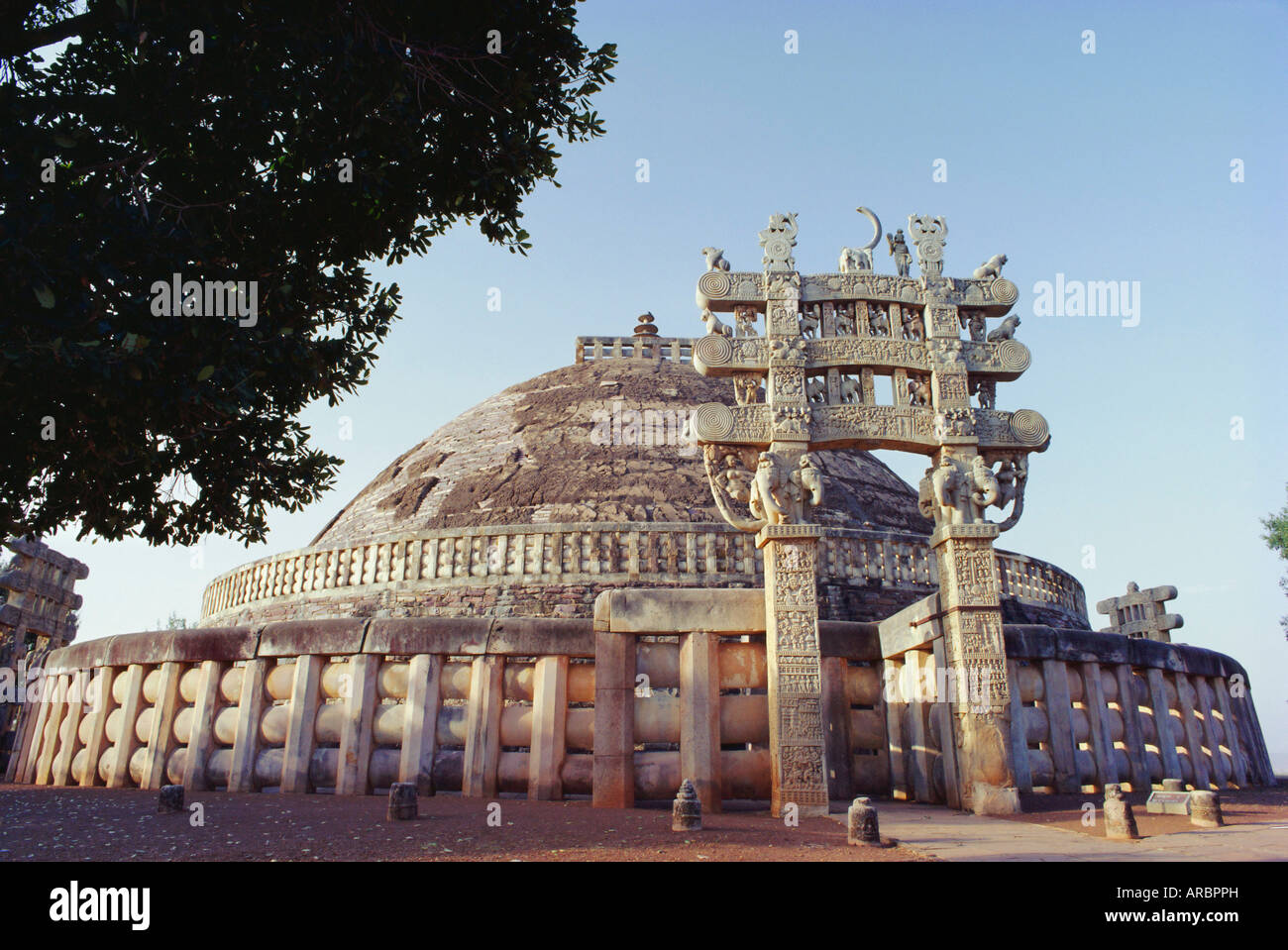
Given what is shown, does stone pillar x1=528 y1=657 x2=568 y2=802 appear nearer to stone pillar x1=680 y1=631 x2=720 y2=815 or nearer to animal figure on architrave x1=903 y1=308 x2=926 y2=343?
stone pillar x1=680 y1=631 x2=720 y2=815

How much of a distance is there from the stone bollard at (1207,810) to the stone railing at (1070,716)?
169 cm

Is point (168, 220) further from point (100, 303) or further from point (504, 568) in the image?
point (504, 568)

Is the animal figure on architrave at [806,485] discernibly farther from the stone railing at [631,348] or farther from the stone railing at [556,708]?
the stone railing at [631,348]

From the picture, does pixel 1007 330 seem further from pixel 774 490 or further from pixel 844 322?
pixel 774 490

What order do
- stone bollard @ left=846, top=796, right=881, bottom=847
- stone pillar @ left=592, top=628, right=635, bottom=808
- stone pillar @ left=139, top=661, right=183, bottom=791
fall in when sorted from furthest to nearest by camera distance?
stone pillar @ left=139, top=661, right=183, bottom=791, stone pillar @ left=592, top=628, right=635, bottom=808, stone bollard @ left=846, top=796, right=881, bottom=847

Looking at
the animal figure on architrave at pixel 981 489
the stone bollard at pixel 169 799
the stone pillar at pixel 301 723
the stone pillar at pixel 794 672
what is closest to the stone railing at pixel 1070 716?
the animal figure on architrave at pixel 981 489

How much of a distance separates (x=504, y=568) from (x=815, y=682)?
27.0 ft

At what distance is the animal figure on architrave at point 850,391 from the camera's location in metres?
8.99

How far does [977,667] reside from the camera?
25.7ft

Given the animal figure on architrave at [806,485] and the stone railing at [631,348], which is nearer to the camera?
the animal figure on architrave at [806,485]

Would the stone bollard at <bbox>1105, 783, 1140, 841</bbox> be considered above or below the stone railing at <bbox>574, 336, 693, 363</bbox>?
below

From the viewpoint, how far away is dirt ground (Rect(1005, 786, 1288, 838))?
20.5 feet

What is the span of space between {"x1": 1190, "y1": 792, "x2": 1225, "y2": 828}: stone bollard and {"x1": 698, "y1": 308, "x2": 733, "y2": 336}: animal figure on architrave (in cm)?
586

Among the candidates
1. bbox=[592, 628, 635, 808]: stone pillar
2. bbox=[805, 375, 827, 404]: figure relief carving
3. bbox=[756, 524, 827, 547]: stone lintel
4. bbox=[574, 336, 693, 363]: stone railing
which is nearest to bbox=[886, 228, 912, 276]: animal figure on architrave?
bbox=[805, 375, 827, 404]: figure relief carving
